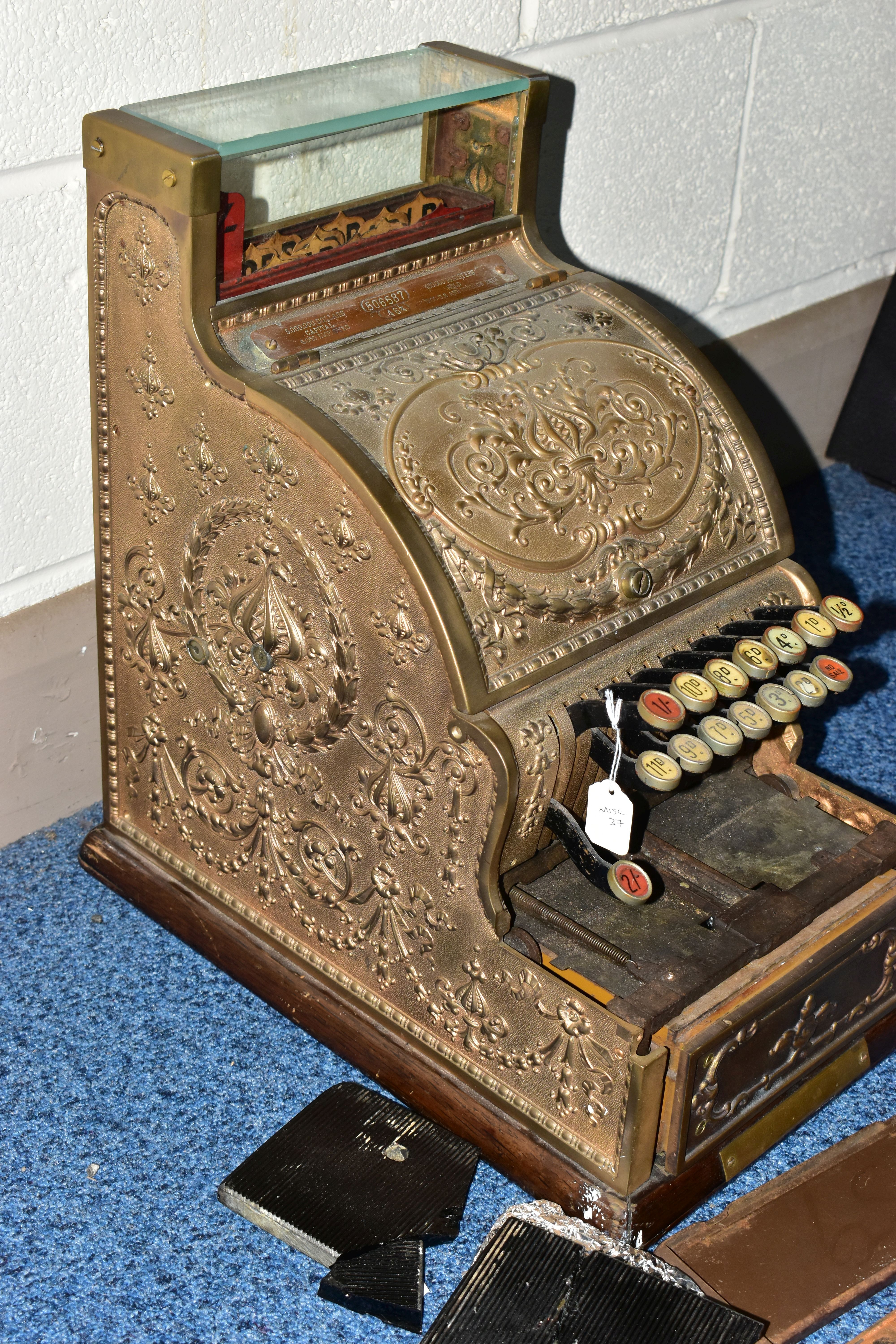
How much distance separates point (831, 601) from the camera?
1.89 metres

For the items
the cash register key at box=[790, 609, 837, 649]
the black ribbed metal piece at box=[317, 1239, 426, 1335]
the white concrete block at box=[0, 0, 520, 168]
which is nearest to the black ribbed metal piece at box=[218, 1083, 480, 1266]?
the black ribbed metal piece at box=[317, 1239, 426, 1335]

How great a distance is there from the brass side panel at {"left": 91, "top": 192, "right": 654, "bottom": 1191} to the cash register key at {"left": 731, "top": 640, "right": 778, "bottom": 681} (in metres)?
0.32

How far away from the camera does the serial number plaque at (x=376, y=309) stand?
5.84 ft

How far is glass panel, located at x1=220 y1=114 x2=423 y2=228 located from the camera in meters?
2.04

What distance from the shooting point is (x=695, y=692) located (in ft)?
5.58

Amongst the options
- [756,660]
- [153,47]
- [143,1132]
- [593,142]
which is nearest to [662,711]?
[756,660]

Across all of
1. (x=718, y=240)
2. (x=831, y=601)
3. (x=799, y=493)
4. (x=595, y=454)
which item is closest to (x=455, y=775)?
(x=595, y=454)

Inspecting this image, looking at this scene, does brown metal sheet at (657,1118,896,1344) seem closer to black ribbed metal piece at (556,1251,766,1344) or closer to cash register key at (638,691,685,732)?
black ribbed metal piece at (556,1251,766,1344)

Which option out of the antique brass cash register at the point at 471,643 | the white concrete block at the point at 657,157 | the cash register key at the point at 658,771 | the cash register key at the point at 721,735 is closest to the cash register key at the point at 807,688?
the antique brass cash register at the point at 471,643

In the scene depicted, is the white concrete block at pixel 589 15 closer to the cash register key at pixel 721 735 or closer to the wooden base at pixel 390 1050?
the cash register key at pixel 721 735

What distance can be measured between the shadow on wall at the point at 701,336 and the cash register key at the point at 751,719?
67 cm

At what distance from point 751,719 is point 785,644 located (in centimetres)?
13

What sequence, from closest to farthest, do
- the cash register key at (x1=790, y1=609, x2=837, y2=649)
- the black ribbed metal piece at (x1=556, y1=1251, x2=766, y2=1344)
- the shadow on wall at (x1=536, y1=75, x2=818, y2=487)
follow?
the black ribbed metal piece at (x1=556, y1=1251, x2=766, y2=1344)
the cash register key at (x1=790, y1=609, x2=837, y2=649)
the shadow on wall at (x1=536, y1=75, x2=818, y2=487)

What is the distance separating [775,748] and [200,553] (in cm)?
81
